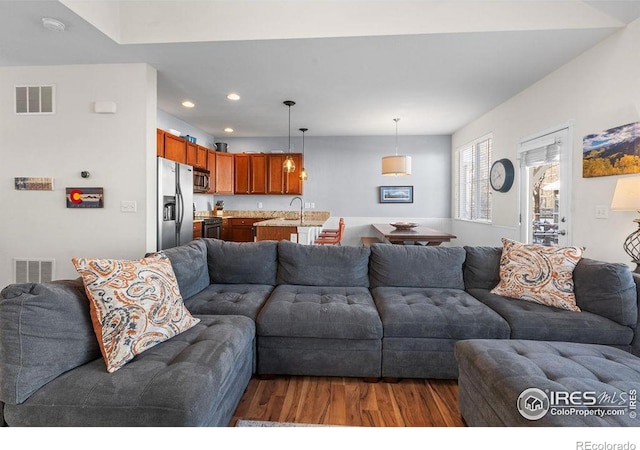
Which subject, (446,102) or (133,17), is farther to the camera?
(446,102)

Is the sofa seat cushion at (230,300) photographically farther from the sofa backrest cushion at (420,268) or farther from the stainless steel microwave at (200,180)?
the stainless steel microwave at (200,180)

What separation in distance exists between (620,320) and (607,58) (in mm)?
2360

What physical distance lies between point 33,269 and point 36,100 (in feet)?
5.97

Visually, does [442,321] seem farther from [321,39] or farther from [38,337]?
[321,39]

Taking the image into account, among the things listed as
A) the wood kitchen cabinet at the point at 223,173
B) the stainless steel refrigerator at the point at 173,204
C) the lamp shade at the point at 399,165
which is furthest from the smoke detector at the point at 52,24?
the lamp shade at the point at 399,165

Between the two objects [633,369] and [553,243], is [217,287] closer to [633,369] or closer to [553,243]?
[633,369]

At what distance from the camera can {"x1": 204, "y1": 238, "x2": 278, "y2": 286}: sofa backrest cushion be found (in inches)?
113

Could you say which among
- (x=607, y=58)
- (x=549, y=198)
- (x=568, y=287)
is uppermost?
(x=607, y=58)

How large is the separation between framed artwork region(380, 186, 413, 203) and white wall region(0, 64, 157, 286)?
185 inches

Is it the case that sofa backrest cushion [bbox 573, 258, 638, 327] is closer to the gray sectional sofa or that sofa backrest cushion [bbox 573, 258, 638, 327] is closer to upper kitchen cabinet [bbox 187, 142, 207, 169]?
the gray sectional sofa

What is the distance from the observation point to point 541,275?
238 cm

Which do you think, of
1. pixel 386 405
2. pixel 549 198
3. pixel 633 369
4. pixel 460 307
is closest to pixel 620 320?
pixel 633 369

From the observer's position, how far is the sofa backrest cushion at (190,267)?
236cm

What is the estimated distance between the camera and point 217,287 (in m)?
2.75
